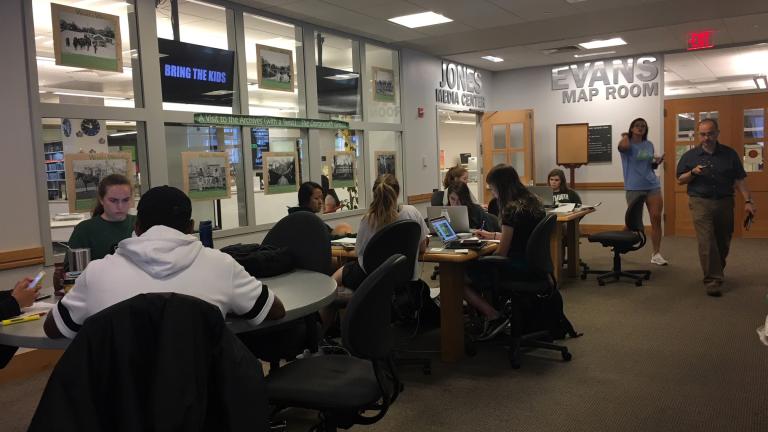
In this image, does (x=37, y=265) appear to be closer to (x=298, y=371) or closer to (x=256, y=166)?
(x=256, y=166)

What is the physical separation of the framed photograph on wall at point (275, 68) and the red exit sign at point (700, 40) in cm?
501

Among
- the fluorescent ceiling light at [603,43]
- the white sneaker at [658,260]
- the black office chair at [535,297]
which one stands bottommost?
the white sneaker at [658,260]

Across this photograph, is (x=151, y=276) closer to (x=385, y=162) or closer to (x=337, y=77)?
(x=337, y=77)

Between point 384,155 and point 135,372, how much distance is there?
609cm

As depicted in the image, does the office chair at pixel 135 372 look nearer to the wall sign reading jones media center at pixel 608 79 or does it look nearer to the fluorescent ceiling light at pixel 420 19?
the fluorescent ceiling light at pixel 420 19

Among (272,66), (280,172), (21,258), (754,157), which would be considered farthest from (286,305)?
(754,157)

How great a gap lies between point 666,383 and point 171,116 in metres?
4.06

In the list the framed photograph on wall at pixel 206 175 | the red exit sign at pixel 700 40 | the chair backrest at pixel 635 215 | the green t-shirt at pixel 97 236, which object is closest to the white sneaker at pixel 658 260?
the chair backrest at pixel 635 215

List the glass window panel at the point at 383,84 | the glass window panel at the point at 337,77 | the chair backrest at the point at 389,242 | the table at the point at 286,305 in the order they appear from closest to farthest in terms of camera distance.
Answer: the table at the point at 286,305, the chair backrest at the point at 389,242, the glass window panel at the point at 337,77, the glass window panel at the point at 383,84

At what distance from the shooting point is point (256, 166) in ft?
18.4

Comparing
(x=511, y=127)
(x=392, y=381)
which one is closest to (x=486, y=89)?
(x=511, y=127)

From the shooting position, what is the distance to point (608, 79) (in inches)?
355

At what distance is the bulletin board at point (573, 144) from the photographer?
29.4ft

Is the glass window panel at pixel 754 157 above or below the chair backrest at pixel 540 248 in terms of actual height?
above
